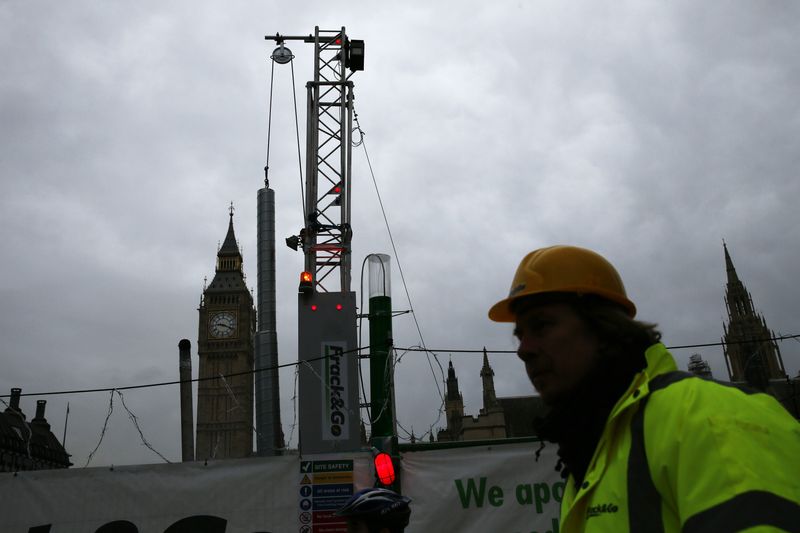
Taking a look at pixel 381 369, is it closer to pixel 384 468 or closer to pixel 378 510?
pixel 384 468

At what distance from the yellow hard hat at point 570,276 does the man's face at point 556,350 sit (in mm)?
57

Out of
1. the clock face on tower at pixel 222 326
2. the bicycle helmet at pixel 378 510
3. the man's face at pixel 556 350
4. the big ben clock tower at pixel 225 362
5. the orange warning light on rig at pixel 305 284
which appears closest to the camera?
the man's face at pixel 556 350

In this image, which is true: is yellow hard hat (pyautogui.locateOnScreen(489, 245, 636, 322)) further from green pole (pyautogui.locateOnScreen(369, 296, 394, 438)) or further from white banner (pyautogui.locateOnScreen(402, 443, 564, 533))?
green pole (pyautogui.locateOnScreen(369, 296, 394, 438))

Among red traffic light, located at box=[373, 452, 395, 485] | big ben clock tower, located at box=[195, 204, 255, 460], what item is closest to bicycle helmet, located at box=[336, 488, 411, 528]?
red traffic light, located at box=[373, 452, 395, 485]

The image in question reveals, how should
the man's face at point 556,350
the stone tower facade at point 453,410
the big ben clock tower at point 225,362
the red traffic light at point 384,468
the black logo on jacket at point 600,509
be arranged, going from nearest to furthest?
the black logo on jacket at point 600,509
the man's face at point 556,350
the red traffic light at point 384,468
the stone tower facade at point 453,410
the big ben clock tower at point 225,362

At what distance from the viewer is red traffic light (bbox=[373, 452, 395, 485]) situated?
6.59 meters

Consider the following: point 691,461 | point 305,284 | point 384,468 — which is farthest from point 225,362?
point 691,461

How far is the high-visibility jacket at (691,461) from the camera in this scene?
3.17 feet

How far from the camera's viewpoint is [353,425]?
8680mm

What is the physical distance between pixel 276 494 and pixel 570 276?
6058 millimetres

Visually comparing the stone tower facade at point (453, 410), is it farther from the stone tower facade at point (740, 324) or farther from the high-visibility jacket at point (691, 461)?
the high-visibility jacket at point (691, 461)

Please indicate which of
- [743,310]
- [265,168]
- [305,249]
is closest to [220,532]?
[305,249]

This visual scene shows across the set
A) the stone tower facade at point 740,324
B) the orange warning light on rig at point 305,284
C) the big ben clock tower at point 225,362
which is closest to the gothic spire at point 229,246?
the big ben clock tower at point 225,362

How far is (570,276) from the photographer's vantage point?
5.51ft
